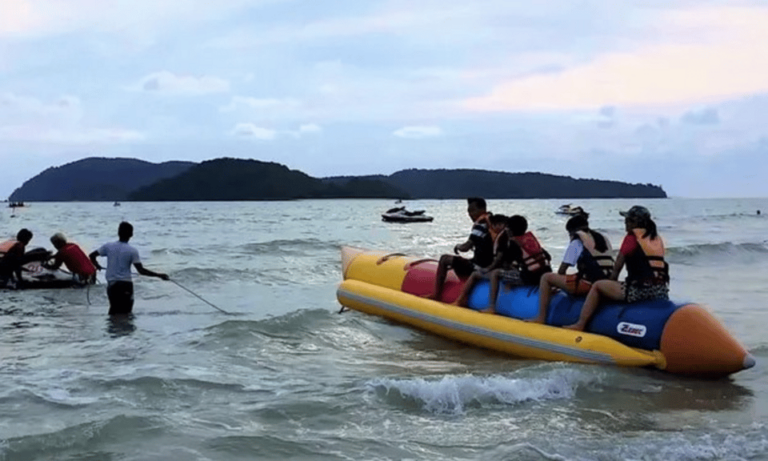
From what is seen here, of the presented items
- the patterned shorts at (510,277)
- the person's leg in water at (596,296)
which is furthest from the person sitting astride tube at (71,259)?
the person's leg in water at (596,296)

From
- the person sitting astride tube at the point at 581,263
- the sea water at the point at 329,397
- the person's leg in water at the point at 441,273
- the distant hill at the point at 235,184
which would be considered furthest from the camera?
the distant hill at the point at 235,184

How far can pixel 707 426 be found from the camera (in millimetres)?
5457

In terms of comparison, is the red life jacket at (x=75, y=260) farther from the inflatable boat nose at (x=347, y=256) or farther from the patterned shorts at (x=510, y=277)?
the patterned shorts at (x=510, y=277)

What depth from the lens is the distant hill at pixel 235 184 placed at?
121 m

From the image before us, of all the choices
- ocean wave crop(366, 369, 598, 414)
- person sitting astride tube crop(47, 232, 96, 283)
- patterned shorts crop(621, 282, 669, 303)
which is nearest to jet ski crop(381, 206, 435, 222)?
person sitting astride tube crop(47, 232, 96, 283)

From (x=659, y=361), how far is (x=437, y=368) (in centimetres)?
197

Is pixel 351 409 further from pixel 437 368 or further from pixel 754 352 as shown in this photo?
pixel 754 352

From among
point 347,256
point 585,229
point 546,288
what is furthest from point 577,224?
point 347,256

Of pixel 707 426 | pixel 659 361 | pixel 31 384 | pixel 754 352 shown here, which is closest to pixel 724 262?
pixel 754 352

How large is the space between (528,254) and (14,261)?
835 cm

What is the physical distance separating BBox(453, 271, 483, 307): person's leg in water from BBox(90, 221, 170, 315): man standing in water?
3459 millimetres

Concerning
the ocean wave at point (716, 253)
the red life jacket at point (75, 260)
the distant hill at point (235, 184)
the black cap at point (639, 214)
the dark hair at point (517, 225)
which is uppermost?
the distant hill at point (235, 184)

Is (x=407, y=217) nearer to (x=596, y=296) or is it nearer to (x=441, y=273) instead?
(x=441, y=273)

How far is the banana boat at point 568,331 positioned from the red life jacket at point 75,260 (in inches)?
192
